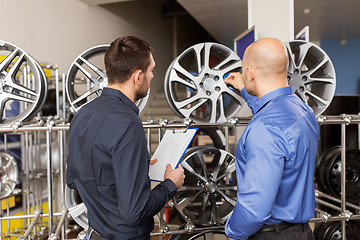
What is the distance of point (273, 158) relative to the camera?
1.20 metres

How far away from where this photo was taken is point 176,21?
430 inches

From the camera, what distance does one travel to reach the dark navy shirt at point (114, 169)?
3.87 ft

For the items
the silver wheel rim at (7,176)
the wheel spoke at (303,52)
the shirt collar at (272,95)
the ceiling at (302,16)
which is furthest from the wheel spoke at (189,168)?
the ceiling at (302,16)

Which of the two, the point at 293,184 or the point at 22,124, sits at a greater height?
the point at 22,124

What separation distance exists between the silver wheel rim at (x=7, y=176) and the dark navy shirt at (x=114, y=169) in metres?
1.92

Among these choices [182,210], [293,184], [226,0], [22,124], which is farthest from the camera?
[226,0]

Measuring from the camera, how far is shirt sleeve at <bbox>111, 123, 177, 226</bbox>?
46.2 inches

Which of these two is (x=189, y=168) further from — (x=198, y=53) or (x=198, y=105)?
(x=198, y=53)

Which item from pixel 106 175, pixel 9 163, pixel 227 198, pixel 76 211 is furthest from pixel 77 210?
pixel 9 163

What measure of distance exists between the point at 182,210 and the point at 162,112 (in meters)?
6.62

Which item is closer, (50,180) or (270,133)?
(270,133)

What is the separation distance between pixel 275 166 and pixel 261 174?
2.4 inches

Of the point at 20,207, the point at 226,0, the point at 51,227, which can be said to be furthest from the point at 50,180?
the point at 226,0

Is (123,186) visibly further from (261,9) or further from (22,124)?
(261,9)
